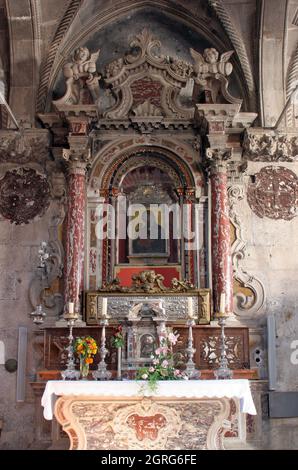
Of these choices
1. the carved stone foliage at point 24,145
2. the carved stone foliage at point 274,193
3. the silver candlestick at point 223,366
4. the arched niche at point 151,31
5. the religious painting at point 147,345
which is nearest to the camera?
the silver candlestick at point 223,366

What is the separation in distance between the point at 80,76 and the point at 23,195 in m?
2.13

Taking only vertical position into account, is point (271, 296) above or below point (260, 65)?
below

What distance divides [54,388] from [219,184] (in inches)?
173

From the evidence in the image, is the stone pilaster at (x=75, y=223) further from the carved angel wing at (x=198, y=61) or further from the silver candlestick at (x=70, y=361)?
the carved angel wing at (x=198, y=61)

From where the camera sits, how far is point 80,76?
1081cm

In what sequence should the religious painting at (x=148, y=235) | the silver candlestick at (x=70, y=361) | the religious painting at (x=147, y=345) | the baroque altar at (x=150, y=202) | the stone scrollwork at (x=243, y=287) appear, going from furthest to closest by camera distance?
1. the religious painting at (x=148, y=235)
2. the stone scrollwork at (x=243, y=287)
3. the baroque altar at (x=150, y=202)
4. the religious painting at (x=147, y=345)
5. the silver candlestick at (x=70, y=361)

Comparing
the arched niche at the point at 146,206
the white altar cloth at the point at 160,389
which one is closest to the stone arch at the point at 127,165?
the arched niche at the point at 146,206

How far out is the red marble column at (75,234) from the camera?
34.1ft

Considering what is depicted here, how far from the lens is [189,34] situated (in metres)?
12.3

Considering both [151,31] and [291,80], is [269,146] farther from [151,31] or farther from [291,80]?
[151,31]

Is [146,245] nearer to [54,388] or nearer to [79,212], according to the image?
[79,212]

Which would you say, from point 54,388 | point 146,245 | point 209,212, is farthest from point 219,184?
point 54,388

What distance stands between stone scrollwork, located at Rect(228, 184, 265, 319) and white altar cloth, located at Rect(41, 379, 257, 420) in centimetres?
293

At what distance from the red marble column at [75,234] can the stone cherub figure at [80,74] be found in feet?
3.51
